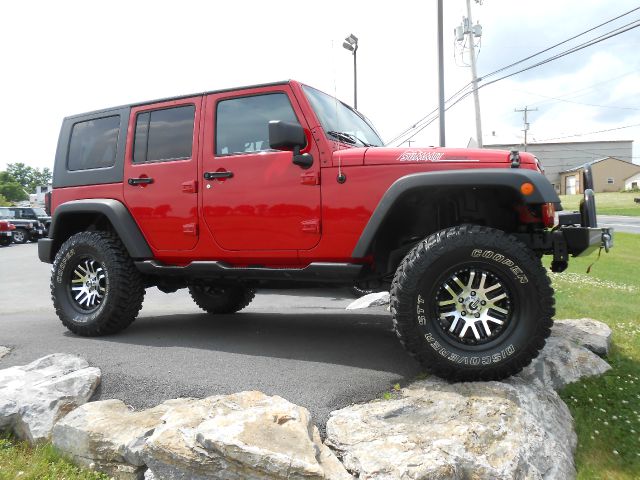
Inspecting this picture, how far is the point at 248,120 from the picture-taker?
12.7 feet

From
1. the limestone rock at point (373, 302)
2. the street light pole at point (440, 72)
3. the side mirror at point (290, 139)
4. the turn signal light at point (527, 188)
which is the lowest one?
the limestone rock at point (373, 302)

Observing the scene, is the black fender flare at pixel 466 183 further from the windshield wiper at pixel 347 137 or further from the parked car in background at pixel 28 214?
the parked car in background at pixel 28 214

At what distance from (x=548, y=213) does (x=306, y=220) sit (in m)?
1.59

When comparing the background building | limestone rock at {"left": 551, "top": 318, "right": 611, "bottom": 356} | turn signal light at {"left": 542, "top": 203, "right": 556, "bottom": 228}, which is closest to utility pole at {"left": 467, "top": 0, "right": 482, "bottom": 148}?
limestone rock at {"left": 551, "top": 318, "right": 611, "bottom": 356}

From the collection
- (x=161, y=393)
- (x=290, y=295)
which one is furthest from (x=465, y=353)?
(x=290, y=295)

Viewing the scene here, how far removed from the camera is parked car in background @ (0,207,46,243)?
77.8 feet

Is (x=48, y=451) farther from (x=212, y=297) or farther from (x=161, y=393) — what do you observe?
(x=212, y=297)

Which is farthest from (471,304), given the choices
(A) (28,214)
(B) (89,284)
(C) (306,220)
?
(A) (28,214)

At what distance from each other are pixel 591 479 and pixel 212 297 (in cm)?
404

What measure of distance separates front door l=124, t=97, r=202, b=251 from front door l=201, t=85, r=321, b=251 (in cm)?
16

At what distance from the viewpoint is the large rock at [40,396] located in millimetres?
2953

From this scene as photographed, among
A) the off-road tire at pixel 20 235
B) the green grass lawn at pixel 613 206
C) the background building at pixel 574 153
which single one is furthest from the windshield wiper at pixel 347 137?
the background building at pixel 574 153

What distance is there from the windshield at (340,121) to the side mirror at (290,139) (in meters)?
0.30

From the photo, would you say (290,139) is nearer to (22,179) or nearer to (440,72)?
(440,72)
